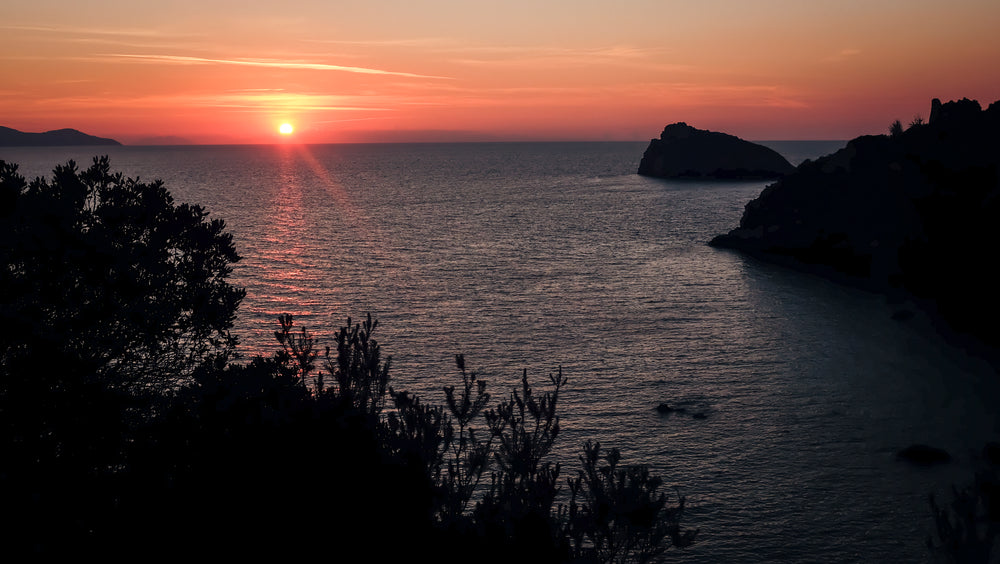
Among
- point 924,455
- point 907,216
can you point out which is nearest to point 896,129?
point 907,216

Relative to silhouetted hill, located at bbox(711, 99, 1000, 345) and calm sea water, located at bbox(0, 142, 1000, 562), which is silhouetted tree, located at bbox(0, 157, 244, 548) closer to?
calm sea water, located at bbox(0, 142, 1000, 562)

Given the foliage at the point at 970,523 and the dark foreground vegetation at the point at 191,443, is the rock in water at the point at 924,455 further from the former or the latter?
the dark foreground vegetation at the point at 191,443

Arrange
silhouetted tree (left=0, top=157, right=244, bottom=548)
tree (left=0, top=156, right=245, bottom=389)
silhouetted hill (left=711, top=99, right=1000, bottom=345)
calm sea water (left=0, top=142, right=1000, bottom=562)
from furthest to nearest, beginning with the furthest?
silhouetted hill (left=711, top=99, right=1000, bottom=345) < calm sea water (left=0, top=142, right=1000, bottom=562) < tree (left=0, top=156, right=245, bottom=389) < silhouetted tree (left=0, top=157, right=244, bottom=548)

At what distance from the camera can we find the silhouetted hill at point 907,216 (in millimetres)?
55844

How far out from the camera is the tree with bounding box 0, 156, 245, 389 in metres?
18.5

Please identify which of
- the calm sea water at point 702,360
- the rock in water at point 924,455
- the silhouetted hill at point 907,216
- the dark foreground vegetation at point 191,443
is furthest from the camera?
the silhouetted hill at point 907,216

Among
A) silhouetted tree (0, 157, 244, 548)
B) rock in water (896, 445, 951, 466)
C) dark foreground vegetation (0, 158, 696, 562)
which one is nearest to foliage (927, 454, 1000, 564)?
rock in water (896, 445, 951, 466)

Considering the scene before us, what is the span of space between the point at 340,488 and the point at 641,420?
22085 millimetres

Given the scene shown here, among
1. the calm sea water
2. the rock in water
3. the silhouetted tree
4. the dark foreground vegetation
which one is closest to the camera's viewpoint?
the dark foreground vegetation

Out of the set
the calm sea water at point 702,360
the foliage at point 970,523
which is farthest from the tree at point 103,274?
the foliage at point 970,523

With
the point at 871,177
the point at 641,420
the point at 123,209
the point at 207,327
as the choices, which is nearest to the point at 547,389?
the point at 641,420

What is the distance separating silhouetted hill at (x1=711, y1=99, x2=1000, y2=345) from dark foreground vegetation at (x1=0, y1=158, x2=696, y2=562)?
46.9 metres

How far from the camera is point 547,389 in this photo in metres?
40.1

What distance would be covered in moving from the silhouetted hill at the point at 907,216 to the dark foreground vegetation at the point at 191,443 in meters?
→ 46.9
